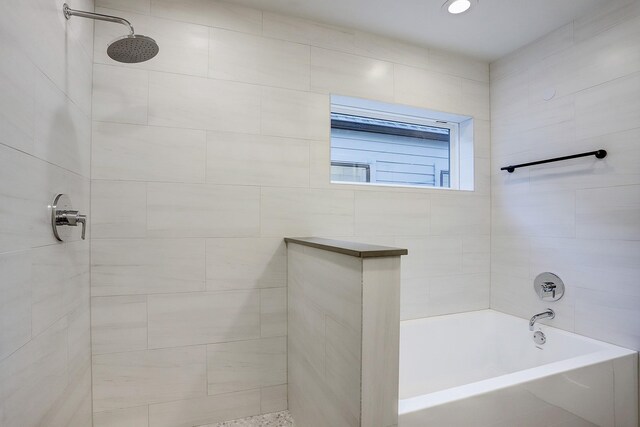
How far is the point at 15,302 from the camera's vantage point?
917 mm

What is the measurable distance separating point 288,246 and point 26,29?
137 cm

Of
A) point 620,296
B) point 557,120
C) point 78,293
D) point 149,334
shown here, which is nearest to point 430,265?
point 620,296

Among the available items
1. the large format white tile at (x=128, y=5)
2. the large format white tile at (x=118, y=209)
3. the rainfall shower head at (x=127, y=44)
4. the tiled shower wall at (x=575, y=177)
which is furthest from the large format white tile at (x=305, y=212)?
the tiled shower wall at (x=575, y=177)

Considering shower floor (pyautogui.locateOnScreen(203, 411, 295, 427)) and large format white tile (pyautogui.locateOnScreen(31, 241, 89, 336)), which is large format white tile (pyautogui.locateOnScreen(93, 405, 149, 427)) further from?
large format white tile (pyautogui.locateOnScreen(31, 241, 89, 336))

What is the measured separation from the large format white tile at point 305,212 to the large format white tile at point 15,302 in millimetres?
1068

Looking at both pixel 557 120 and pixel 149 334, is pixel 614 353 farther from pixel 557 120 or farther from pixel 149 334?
pixel 149 334

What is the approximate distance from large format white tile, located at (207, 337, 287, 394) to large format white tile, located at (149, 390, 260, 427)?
49 mm

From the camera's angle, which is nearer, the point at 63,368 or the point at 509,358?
the point at 63,368

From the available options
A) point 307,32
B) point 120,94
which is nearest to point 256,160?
point 120,94

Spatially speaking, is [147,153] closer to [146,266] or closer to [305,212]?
[146,266]

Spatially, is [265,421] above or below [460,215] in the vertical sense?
below

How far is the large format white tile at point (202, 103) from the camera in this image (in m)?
Answer: 1.72

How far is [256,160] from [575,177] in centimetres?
191

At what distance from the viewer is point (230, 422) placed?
1806 mm
